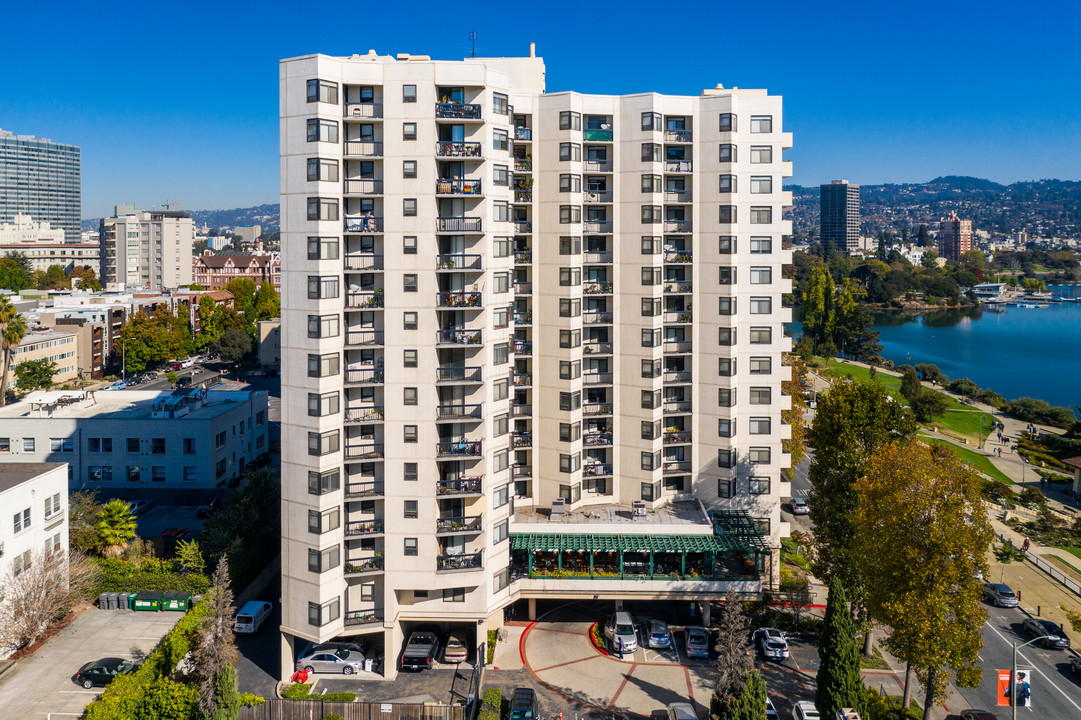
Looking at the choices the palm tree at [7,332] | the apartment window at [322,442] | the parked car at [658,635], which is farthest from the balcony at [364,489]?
the palm tree at [7,332]

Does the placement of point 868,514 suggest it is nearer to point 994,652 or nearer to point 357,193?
point 994,652

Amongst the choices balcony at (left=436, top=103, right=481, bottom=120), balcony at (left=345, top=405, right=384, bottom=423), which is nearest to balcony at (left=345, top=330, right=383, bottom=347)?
balcony at (left=345, top=405, right=384, bottom=423)

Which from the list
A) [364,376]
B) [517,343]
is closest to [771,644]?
[517,343]

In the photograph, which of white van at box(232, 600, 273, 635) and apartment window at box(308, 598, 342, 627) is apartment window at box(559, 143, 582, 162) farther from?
white van at box(232, 600, 273, 635)

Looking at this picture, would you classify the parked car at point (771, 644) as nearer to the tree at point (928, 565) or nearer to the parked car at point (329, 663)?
the tree at point (928, 565)

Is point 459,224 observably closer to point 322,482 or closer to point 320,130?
point 320,130
